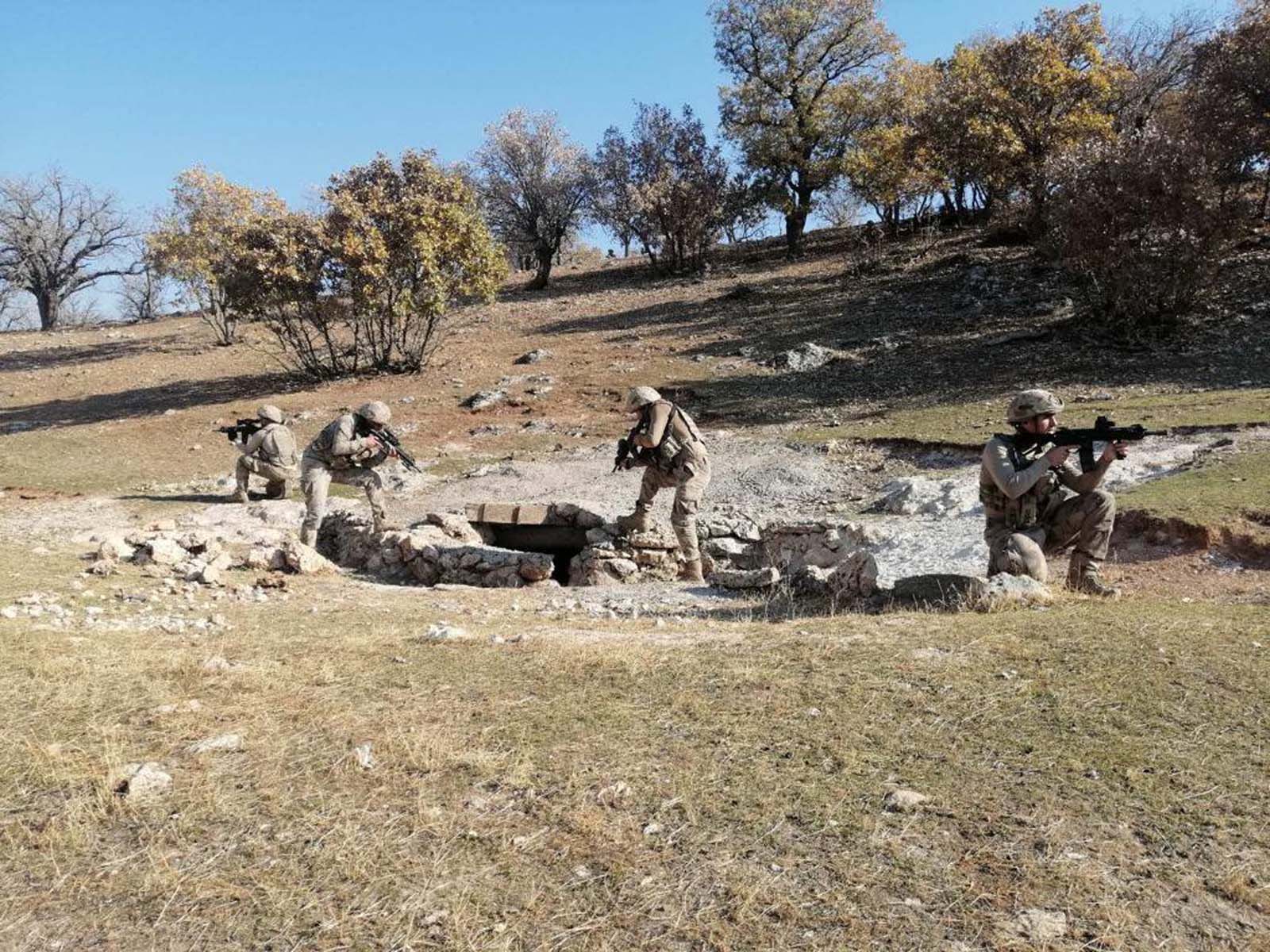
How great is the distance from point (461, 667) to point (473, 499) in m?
8.13

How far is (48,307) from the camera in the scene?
136ft

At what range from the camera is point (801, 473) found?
12.8m

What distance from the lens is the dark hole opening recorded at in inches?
420

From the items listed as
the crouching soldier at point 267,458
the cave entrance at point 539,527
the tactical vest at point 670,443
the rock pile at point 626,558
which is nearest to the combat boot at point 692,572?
the rock pile at point 626,558

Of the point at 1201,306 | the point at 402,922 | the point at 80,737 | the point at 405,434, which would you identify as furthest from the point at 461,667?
the point at 1201,306

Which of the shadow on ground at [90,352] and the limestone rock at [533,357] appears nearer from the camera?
the limestone rock at [533,357]

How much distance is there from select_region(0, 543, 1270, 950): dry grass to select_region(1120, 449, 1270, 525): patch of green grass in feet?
11.6

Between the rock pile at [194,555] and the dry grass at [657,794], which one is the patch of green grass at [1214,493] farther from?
the rock pile at [194,555]

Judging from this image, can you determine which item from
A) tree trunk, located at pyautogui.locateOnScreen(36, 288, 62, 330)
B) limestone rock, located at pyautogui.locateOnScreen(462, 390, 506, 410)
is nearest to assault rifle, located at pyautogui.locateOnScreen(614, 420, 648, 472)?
limestone rock, located at pyautogui.locateOnScreen(462, 390, 506, 410)

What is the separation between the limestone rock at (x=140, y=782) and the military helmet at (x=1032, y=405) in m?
5.82

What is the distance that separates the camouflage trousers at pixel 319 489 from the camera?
10.6 meters

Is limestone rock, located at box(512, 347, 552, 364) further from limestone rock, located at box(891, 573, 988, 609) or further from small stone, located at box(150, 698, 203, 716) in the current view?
small stone, located at box(150, 698, 203, 716)

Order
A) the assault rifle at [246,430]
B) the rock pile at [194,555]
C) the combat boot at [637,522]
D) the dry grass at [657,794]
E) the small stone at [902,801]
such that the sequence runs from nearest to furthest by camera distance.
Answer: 1. the dry grass at [657,794]
2. the small stone at [902,801]
3. the rock pile at [194,555]
4. the combat boot at [637,522]
5. the assault rifle at [246,430]

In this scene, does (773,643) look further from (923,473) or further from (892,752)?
(923,473)
